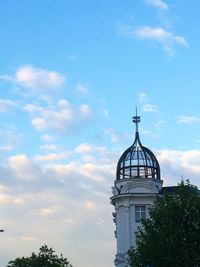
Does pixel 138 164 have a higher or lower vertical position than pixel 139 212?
higher

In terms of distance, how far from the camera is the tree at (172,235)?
1624 inches

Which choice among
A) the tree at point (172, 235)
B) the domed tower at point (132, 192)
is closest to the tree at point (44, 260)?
the domed tower at point (132, 192)

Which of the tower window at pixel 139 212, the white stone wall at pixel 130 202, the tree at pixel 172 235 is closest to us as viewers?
the tree at pixel 172 235

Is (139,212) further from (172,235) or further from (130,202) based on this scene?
(172,235)

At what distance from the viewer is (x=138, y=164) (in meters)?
68.6

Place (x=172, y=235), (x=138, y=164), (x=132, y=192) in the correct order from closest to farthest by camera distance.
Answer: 1. (x=172, y=235)
2. (x=132, y=192)
3. (x=138, y=164)

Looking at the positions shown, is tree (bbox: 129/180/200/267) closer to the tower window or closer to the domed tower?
the domed tower

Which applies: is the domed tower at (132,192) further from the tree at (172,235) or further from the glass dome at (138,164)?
the tree at (172,235)

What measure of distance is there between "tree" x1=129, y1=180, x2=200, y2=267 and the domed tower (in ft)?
68.0

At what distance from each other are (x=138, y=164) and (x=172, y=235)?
2682cm

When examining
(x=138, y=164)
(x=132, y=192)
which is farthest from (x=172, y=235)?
(x=138, y=164)

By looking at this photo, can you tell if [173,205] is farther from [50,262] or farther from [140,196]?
[50,262]

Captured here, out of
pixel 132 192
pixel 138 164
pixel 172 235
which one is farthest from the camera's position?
pixel 138 164

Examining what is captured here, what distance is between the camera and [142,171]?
6838cm
